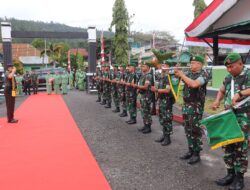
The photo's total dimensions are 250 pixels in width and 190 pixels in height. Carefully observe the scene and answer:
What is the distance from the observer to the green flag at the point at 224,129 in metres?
3.37

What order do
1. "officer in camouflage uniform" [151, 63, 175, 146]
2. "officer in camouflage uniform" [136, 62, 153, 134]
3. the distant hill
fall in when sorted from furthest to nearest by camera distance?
the distant hill, "officer in camouflage uniform" [136, 62, 153, 134], "officer in camouflage uniform" [151, 63, 175, 146]

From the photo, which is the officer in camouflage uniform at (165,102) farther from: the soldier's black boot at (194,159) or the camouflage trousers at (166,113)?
the soldier's black boot at (194,159)

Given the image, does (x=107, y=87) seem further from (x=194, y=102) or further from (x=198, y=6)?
(x=198, y=6)

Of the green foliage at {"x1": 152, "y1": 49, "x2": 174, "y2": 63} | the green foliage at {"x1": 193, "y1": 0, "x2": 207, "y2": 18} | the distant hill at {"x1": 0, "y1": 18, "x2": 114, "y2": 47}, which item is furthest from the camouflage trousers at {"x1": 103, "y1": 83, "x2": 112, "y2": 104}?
the distant hill at {"x1": 0, "y1": 18, "x2": 114, "y2": 47}

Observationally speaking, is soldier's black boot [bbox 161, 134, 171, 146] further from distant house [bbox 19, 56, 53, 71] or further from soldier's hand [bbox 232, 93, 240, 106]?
distant house [bbox 19, 56, 53, 71]

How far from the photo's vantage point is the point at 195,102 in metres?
4.50

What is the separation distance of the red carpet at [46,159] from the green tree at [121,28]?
2229 cm

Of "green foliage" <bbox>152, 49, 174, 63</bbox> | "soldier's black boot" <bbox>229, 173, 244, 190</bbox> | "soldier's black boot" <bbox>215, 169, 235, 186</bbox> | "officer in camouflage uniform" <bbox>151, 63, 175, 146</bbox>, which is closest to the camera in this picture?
"soldier's black boot" <bbox>229, 173, 244, 190</bbox>

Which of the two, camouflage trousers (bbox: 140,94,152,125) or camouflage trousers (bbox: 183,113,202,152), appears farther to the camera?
camouflage trousers (bbox: 140,94,152,125)

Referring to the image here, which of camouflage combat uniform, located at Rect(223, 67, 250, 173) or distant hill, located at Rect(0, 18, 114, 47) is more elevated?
distant hill, located at Rect(0, 18, 114, 47)

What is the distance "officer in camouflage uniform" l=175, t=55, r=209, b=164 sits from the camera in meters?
4.31

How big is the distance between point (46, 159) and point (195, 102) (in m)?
2.60

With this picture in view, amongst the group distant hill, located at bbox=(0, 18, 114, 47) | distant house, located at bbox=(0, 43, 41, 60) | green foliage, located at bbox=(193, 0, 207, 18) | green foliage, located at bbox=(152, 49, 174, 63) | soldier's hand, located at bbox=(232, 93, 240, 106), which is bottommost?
soldier's hand, located at bbox=(232, 93, 240, 106)

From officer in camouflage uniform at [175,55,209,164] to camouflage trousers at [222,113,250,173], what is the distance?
843 mm
